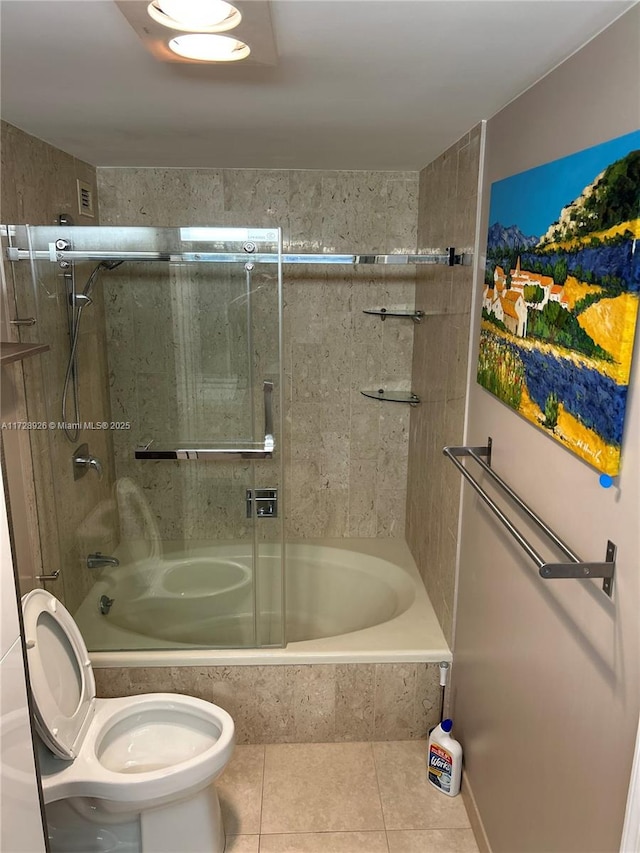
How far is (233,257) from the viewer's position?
220cm

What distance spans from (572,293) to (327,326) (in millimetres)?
1882

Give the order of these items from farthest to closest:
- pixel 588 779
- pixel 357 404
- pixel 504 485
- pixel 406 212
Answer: pixel 357 404 → pixel 406 212 → pixel 504 485 → pixel 588 779

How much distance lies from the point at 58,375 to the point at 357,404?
4.70 feet

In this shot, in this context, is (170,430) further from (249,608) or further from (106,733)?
(106,733)

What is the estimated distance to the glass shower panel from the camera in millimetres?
2242

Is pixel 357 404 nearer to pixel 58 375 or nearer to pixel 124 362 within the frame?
pixel 124 362

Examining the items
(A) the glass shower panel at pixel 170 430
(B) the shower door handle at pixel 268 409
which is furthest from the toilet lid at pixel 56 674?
(B) the shower door handle at pixel 268 409

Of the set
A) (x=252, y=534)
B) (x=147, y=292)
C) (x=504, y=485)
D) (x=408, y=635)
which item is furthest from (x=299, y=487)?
(x=504, y=485)

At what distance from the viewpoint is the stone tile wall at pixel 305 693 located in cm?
234

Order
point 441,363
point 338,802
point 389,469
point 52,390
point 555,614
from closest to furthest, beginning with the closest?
point 555,614 < point 338,802 < point 52,390 < point 441,363 < point 389,469

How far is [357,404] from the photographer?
10.3ft

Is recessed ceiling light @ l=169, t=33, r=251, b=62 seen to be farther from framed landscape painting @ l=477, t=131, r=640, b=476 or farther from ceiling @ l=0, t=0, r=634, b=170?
framed landscape painting @ l=477, t=131, r=640, b=476

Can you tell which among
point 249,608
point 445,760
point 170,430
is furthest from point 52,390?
point 445,760

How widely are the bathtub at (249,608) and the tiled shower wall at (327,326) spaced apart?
0.15 m
